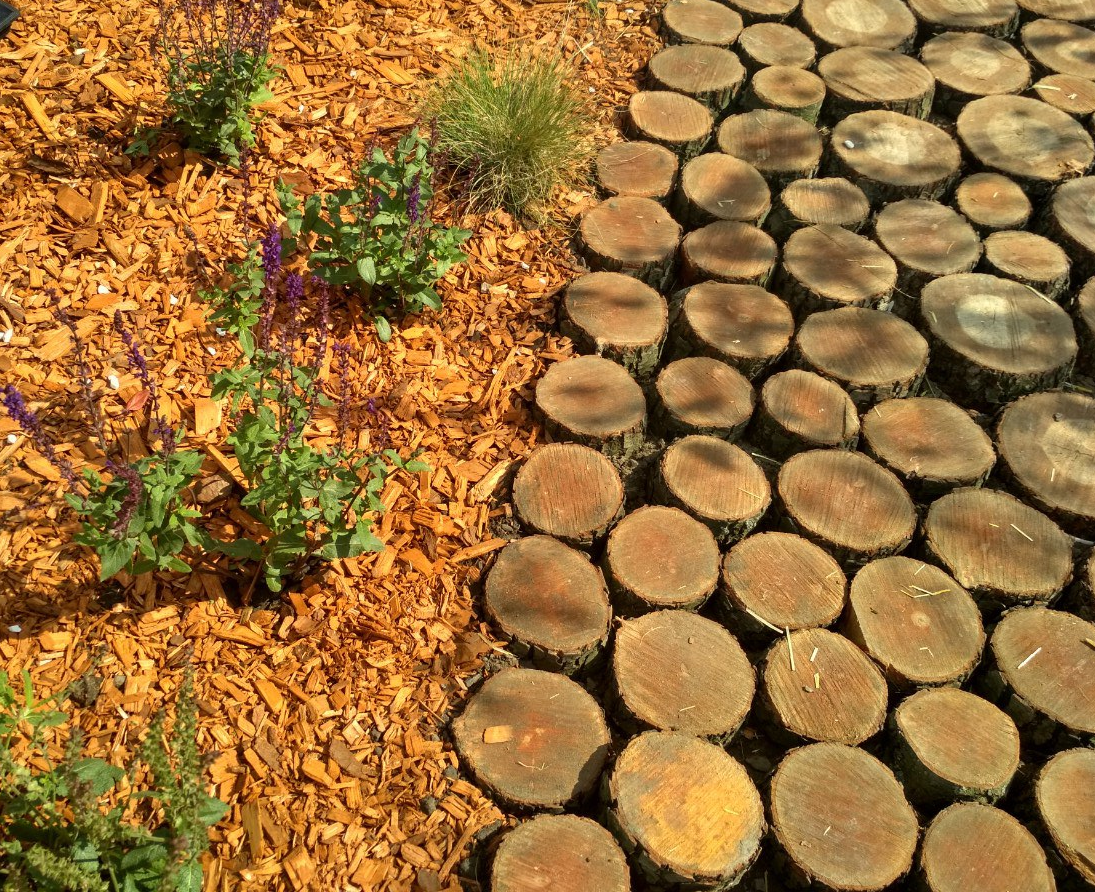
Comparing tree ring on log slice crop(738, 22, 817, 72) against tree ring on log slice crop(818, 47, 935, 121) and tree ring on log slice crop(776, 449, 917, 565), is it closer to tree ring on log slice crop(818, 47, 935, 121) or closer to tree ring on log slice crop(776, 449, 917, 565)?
tree ring on log slice crop(818, 47, 935, 121)

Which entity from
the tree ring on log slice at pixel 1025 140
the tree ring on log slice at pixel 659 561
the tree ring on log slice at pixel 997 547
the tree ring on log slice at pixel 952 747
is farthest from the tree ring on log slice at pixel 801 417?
the tree ring on log slice at pixel 1025 140

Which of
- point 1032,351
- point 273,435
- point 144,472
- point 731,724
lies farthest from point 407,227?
point 1032,351

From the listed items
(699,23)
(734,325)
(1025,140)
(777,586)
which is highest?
(699,23)

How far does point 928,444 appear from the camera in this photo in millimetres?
3244

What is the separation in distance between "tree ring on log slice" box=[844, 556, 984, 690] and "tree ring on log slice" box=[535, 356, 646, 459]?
0.84 m

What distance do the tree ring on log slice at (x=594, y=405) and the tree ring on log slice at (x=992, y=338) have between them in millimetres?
1124

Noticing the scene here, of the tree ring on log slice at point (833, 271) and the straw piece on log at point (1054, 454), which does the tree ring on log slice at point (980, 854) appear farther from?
the tree ring on log slice at point (833, 271)

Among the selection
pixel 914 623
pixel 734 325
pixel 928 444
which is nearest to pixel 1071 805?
pixel 914 623

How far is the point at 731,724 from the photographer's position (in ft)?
8.48

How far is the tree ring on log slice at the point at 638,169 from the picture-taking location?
4.02 metres

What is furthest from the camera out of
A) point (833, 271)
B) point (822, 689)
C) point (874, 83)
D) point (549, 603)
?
point (874, 83)

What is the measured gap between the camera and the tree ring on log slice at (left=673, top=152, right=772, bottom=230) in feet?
12.7

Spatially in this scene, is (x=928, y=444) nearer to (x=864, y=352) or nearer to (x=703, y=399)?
(x=864, y=352)

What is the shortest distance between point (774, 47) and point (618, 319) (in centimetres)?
196
